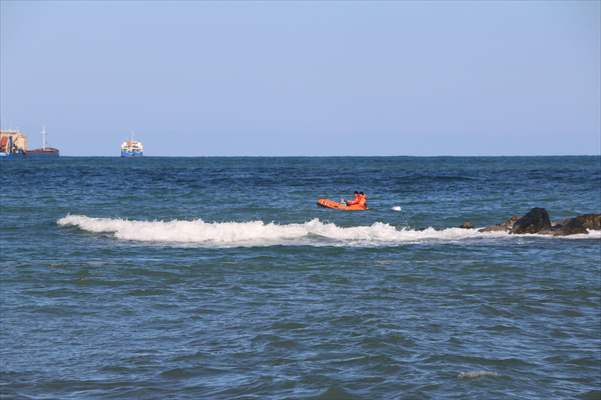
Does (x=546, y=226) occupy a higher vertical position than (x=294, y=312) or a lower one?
higher

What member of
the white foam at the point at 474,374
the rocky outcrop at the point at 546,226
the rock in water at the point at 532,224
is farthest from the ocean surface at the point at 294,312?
the rocky outcrop at the point at 546,226

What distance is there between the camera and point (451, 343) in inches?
441

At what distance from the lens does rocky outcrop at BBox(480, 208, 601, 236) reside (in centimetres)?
2628

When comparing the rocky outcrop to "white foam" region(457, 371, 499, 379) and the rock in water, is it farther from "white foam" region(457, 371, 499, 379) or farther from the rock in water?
"white foam" region(457, 371, 499, 379)

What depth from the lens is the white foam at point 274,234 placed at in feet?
82.8

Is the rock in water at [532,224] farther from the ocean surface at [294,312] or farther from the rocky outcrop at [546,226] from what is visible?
the ocean surface at [294,312]

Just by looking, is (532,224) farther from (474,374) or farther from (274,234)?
(474,374)

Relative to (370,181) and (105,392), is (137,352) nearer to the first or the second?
(105,392)

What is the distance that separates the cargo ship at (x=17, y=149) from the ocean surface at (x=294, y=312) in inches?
5834

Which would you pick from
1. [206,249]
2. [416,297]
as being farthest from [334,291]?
[206,249]

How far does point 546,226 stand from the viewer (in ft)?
88.1

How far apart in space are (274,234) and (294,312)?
13941 millimetres

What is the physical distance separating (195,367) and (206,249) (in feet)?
42.7

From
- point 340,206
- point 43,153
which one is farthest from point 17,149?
point 340,206
